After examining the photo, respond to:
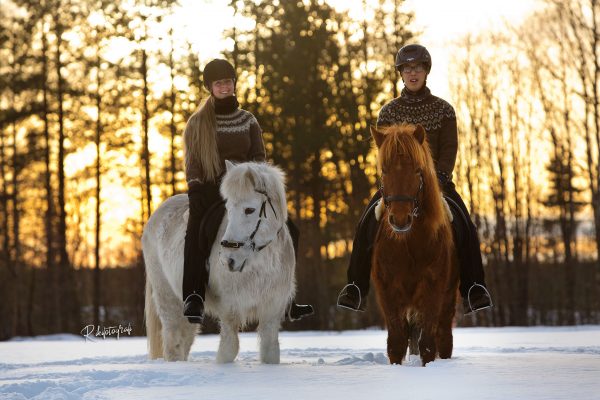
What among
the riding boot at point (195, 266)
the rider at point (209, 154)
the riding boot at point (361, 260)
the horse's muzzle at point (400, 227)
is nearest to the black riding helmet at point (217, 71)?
the rider at point (209, 154)

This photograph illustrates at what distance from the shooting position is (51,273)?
28.1 meters

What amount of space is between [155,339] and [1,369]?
1.49m

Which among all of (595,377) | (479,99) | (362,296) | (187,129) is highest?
(479,99)

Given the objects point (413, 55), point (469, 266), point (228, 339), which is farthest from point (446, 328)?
point (413, 55)

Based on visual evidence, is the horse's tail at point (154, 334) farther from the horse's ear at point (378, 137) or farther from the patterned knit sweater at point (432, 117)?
the horse's ear at point (378, 137)

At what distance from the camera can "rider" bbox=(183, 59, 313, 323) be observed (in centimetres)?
771

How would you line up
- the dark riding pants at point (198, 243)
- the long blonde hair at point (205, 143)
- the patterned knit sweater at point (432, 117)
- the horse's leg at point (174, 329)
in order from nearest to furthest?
the dark riding pants at point (198, 243) < the patterned knit sweater at point (432, 117) < the long blonde hair at point (205, 143) < the horse's leg at point (174, 329)

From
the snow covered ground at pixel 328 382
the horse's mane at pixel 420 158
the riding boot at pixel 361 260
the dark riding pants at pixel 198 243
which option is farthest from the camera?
the dark riding pants at pixel 198 243

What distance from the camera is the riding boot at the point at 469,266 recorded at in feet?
24.6

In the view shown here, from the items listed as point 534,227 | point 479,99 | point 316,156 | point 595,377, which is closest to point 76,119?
point 316,156

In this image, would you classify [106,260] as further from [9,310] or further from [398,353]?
[398,353]

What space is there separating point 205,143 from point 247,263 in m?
1.34

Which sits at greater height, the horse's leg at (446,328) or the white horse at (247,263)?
the white horse at (247,263)

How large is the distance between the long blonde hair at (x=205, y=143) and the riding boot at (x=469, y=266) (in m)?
2.03
